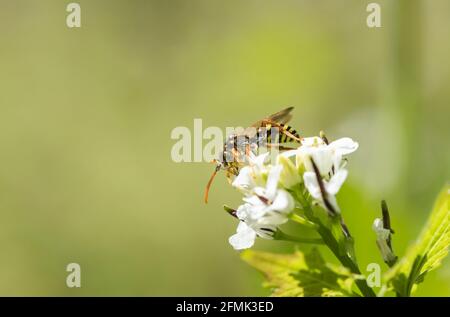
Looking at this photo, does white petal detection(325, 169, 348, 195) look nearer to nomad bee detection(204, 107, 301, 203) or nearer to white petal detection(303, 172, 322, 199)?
white petal detection(303, 172, 322, 199)

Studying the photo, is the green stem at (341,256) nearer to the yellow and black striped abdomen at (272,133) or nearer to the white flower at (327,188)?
the white flower at (327,188)

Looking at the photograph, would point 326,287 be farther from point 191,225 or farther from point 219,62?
point 219,62

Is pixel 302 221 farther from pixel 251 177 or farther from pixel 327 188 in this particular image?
pixel 251 177

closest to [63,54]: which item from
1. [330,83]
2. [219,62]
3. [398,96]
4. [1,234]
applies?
[219,62]

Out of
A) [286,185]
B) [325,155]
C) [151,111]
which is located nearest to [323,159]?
[325,155]

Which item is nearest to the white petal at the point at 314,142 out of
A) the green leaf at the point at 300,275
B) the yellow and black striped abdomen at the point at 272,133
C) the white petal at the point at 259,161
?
the white petal at the point at 259,161
